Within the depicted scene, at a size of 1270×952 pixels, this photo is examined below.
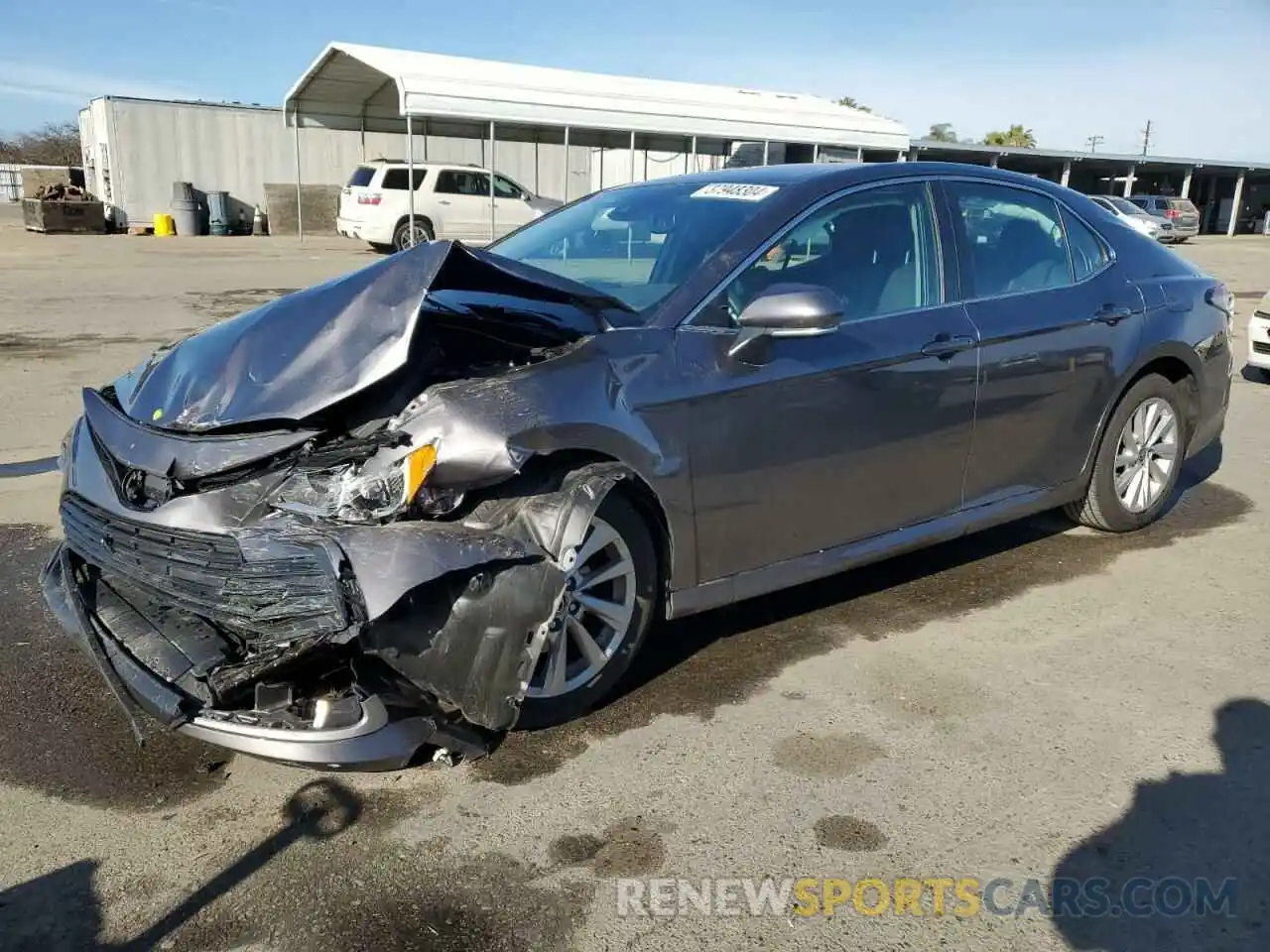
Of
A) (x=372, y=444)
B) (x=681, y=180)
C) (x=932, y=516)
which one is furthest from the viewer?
(x=681, y=180)

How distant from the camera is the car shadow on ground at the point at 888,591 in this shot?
3867 mm

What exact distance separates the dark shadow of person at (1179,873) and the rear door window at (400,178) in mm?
21533

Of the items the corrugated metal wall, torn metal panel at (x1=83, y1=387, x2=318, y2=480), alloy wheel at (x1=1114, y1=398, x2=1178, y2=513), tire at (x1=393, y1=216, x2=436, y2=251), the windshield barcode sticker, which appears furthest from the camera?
the corrugated metal wall

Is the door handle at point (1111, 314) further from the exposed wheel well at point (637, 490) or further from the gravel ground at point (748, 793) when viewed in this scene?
the exposed wheel well at point (637, 490)

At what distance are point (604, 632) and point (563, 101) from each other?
1988 centimetres

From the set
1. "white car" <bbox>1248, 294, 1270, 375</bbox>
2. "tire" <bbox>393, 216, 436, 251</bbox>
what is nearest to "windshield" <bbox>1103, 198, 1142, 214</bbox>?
"tire" <bbox>393, 216, 436, 251</bbox>

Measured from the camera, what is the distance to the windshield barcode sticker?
385cm

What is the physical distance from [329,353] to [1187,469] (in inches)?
222

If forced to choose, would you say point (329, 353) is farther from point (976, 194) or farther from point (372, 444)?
point (976, 194)

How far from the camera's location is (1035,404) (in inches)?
171

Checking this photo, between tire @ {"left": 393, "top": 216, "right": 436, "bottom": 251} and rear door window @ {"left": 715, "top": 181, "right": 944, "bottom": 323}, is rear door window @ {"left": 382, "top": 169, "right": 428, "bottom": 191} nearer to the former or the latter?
tire @ {"left": 393, "top": 216, "right": 436, "bottom": 251}

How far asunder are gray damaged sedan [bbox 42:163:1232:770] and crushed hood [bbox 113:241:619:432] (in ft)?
0.04

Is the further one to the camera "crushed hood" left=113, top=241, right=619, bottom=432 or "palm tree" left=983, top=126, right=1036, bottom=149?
"palm tree" left=983, top=126, right=1036, bottom=149

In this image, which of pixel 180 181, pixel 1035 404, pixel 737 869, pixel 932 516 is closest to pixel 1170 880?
pixel 737 869
